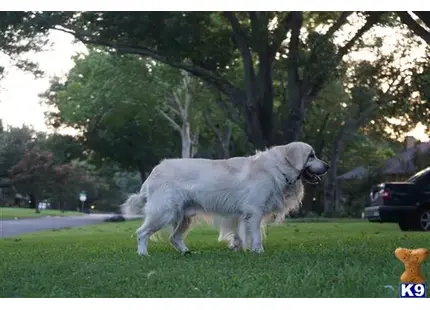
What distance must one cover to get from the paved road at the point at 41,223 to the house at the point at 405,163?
892 cm

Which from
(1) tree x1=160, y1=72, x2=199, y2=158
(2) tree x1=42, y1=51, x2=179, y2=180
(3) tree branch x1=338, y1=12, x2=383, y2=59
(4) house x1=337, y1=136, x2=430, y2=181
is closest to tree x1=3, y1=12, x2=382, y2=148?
(3) tree branch x1=338, y1=12, x2=383, y2=59

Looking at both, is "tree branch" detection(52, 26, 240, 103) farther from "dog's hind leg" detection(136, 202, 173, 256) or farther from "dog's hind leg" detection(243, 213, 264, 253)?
"dog's hind leg" detection(243, 213, 264, 253)

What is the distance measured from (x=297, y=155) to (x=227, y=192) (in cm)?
90

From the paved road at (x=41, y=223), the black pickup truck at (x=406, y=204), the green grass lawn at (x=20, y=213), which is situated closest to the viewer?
the green grass lawn at (x=20, y=213)

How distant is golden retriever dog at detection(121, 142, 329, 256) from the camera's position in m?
8.27

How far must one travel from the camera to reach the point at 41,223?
53.8ft

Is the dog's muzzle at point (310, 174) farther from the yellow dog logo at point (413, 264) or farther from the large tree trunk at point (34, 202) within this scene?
the large tree trunk at point (34, 202)

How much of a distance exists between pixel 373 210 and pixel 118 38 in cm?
685

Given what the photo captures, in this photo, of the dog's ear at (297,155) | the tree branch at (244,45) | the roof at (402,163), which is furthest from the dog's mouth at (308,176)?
the roof at (402,163)

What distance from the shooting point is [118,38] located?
1723 cm

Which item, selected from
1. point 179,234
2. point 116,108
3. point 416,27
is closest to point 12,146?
point 179,234

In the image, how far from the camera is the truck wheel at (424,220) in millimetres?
14623
